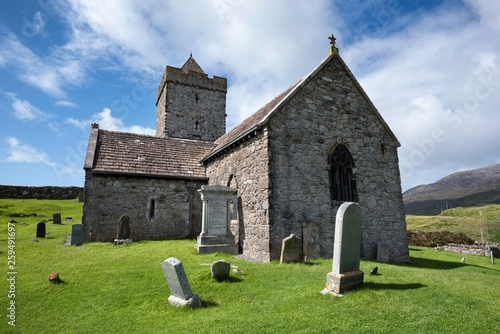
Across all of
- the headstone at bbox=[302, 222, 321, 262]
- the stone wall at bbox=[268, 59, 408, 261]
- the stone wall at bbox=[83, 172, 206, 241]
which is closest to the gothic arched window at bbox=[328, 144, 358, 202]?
the stone wall at bbox=[268, 59, 408, 261]

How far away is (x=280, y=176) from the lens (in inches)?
399

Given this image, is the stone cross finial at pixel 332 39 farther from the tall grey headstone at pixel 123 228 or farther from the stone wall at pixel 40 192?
the stone wall at pixel 40 192

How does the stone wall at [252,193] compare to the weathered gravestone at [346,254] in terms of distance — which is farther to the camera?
the stone wall at [252,193]

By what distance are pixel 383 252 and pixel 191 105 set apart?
2194 centimetres

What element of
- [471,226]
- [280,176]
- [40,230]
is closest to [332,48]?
[280,176]

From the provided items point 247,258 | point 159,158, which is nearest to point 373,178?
point 247,258

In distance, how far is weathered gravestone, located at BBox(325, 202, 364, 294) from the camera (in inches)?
233

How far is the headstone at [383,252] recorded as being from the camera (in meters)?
11.4

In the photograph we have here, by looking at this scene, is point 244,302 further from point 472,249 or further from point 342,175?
point 472,249

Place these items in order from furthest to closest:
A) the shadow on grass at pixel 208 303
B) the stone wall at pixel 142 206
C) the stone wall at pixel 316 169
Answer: the stone wall at pixel 142 206
the stone wall at pixel 316 169
the shadow on grass at pixel 208 303

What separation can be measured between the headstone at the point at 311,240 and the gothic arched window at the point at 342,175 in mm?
1926

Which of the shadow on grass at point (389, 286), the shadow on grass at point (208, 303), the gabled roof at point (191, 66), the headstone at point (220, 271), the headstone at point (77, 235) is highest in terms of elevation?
the gabled roof at point (191, 66)


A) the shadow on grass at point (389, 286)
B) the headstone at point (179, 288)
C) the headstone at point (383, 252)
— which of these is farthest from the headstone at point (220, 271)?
the headstone at point (383, 252)

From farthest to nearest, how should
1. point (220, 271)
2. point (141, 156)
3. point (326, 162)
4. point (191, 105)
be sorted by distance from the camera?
1. point (191, 105)
2. point (141, 156)
3. point (326, 162)
4. point (220, 271)
